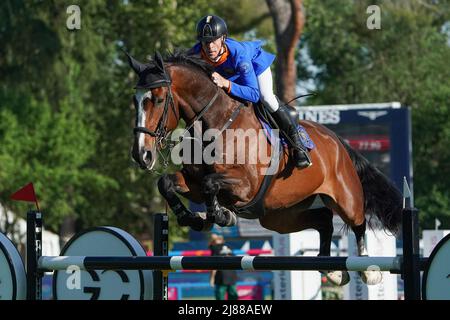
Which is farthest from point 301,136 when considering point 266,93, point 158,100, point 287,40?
point 287,40

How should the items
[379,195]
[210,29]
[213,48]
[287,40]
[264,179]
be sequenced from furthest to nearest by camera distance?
[287,40]
[379,195]
[264,179]
[213,48]
[210,29]

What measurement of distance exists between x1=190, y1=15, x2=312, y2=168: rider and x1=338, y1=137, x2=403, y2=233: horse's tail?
808mm

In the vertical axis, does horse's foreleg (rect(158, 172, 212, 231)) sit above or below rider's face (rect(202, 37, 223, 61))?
below

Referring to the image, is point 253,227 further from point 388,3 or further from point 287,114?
point 287,114

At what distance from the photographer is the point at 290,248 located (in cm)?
1157

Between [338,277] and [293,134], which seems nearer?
[293,134]

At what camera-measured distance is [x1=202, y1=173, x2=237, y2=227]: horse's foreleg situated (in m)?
5.95

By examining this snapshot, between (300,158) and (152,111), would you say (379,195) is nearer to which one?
(300,158)

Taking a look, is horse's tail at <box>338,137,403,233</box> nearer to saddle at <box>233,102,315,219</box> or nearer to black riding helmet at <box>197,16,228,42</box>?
saddle at <box>233,102,315,219</box>

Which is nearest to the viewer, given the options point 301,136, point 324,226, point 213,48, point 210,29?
point 210,29

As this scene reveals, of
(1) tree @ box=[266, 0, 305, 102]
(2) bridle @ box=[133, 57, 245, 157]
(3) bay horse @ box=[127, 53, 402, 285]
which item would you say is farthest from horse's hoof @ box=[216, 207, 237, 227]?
(1) tree @ box=[266, 0, 305, 102]

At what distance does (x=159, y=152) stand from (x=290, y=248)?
5851mm

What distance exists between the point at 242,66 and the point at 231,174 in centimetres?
69

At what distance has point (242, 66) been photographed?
627cm
